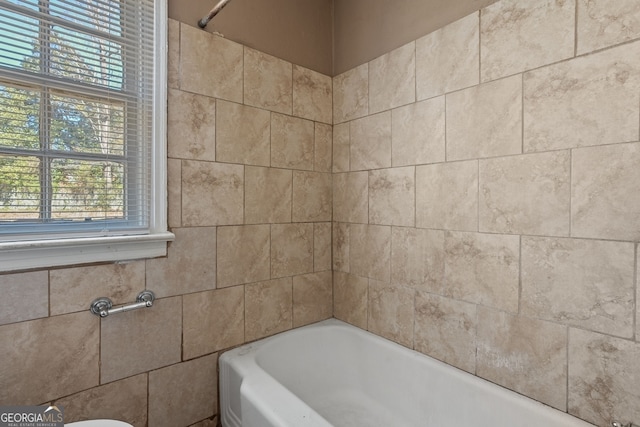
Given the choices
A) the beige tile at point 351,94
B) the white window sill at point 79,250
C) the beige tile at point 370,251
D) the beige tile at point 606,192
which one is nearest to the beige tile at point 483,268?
the beige tile at point 606,192

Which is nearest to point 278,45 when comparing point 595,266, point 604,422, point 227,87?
point 227,87

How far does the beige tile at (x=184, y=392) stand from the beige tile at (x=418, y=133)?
4.69 ft

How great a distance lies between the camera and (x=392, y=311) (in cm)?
181

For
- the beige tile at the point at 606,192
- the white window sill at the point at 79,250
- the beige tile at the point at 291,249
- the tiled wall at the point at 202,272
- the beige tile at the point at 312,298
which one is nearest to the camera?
the beige tile at the point at 606,192

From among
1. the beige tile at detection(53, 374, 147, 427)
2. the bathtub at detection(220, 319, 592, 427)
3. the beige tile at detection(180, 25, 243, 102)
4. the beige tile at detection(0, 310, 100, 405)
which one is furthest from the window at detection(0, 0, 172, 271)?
the bathtub at detection(220, 319, 592, 427)

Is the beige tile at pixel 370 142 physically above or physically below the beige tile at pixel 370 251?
above

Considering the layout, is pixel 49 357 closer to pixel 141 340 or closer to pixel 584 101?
pixel 141 340

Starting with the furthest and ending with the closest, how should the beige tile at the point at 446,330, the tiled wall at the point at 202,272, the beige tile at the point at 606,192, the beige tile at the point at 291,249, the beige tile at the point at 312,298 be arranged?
1. the beige tile at the point at 312,298
2. the beige tile at the point at 291,249
3. the beige tile at the point at 446,330
4. the tiled wall at the point at 202,272
5. the beige tile at the point at 606,192

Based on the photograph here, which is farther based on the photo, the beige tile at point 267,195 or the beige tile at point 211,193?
the beige tile at point 267,195

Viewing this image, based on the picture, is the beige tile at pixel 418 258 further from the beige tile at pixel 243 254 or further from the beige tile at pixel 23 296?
the beige tile at pixel 23 296

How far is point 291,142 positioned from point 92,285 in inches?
47.5

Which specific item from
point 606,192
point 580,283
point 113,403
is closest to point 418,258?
point 580,283

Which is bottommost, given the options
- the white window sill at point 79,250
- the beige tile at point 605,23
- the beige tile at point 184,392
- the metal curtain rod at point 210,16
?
the beige tile at point 184,392

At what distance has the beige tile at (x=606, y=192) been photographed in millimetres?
1055
